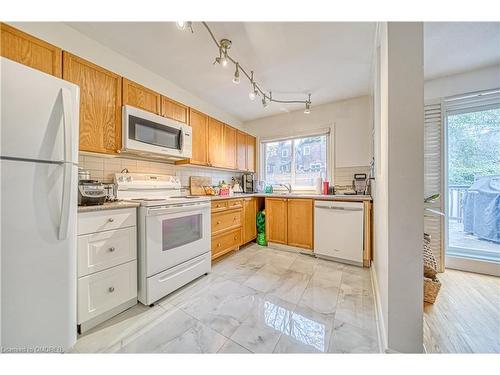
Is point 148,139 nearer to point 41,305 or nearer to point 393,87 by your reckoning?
point 41,305

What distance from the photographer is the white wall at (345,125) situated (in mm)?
2963

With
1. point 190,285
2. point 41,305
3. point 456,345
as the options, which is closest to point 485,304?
point 456,345

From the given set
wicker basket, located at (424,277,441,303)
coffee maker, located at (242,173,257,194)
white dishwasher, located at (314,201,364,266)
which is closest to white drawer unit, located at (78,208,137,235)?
white dishwasher, located at (314,201,364,266)

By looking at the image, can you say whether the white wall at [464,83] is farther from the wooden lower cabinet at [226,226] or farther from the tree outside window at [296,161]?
the wooden lower cabinet at [226,226]

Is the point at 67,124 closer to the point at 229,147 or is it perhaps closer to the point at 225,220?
the point at 225,220

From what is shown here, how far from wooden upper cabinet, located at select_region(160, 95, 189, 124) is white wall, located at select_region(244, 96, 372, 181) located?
2005mm

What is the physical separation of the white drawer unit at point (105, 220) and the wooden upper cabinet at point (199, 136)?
1.17 metres

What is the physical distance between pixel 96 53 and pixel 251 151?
2.59 meters

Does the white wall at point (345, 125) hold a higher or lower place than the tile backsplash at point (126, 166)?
higher

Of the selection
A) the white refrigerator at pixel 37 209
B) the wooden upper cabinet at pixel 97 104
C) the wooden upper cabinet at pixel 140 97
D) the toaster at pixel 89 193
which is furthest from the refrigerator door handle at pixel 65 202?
the wooden upper cabinet at pixel 140 97

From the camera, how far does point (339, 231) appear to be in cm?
249

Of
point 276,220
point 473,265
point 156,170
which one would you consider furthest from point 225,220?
point 473,265

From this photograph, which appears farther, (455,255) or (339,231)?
(339,231)

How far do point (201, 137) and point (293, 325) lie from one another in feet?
7.84
